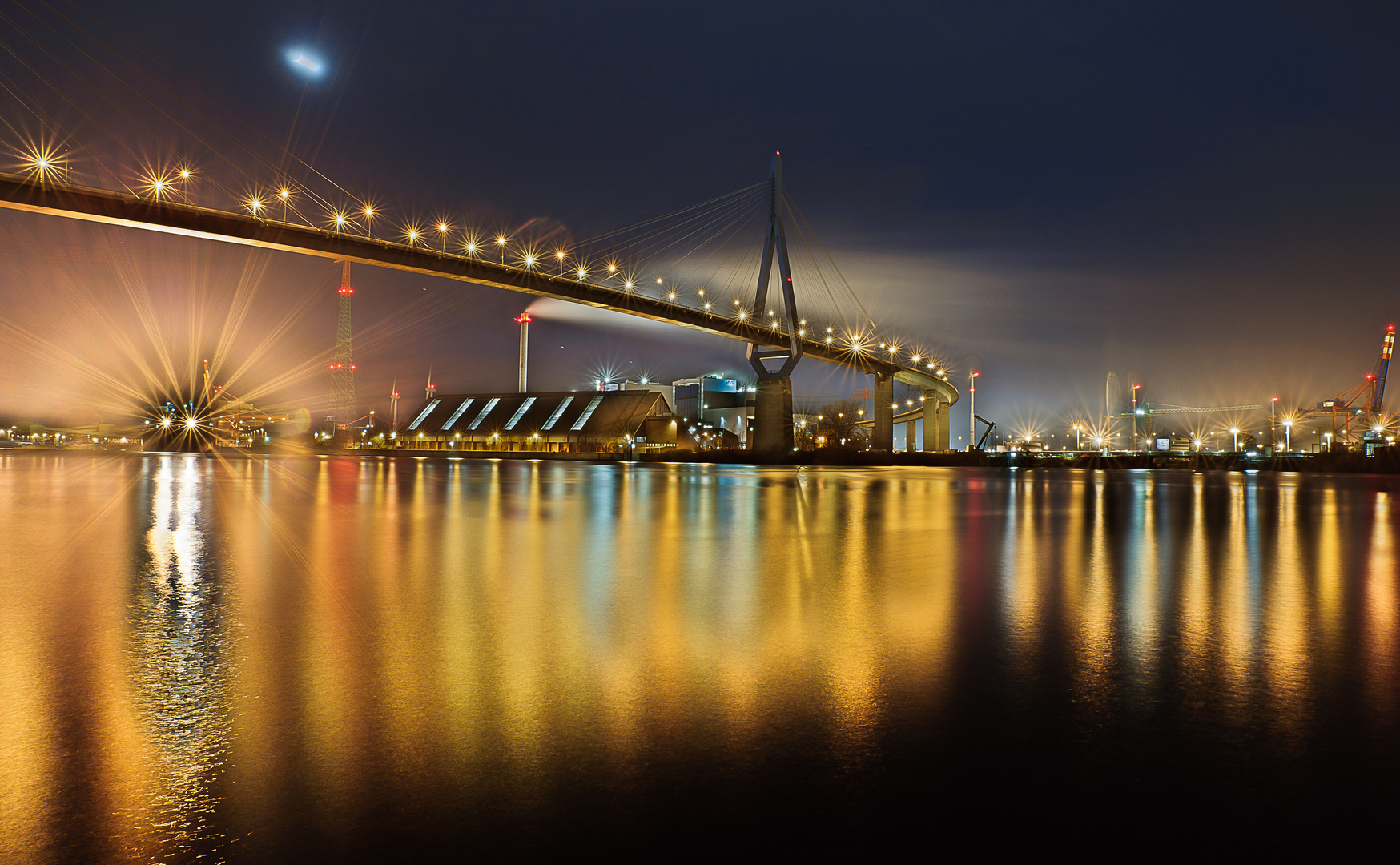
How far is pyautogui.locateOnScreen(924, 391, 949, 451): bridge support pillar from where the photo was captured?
104 m

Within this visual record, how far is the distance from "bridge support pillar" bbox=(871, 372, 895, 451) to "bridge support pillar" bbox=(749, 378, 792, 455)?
18.7 metres

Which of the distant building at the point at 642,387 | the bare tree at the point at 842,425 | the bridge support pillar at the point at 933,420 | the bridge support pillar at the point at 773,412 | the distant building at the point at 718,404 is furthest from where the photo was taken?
the distant building at the point at 642,387

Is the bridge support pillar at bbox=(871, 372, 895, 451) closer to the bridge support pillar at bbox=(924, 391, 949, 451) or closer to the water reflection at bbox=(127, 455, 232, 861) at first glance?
the bridge support pillar at bbox=(924, 391, 949, 451)

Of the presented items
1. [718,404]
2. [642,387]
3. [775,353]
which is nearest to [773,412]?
[775,353]

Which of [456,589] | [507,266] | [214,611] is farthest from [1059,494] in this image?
[507,266]

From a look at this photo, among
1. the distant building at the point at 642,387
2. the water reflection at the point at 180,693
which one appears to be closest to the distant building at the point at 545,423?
Answer: the distant building at the point at 642,387

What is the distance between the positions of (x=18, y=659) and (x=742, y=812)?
214 inches

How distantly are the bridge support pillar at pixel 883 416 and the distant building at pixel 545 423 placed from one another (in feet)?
85.9

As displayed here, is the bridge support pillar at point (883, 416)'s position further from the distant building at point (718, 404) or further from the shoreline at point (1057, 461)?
the distant building at point (718, 404)

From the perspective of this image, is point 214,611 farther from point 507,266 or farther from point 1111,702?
point 507,266

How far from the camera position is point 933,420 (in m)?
106

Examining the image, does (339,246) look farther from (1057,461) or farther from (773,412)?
(1057,461)

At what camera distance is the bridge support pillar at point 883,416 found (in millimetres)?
80375

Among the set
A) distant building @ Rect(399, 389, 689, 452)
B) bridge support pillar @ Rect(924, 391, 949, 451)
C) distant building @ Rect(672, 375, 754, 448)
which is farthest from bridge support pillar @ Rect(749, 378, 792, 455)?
distant building @ Rect(672, 375, 754, 448)
